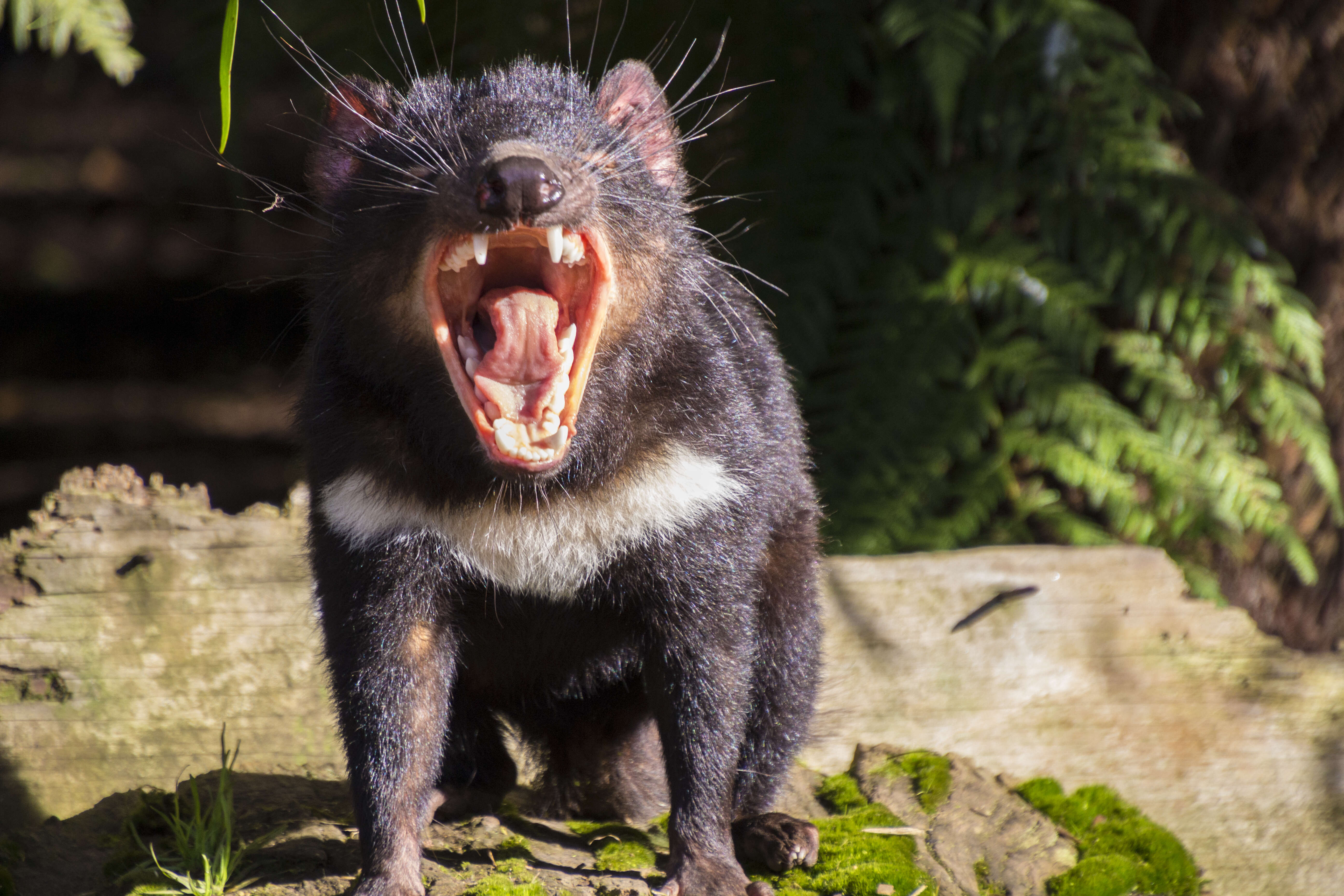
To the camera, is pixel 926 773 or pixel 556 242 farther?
pixel 926 773

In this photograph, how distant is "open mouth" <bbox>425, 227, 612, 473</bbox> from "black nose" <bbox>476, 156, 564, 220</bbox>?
0.26 ft

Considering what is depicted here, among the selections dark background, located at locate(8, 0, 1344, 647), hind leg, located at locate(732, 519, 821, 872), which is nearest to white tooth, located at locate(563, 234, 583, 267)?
dark background, located at locate(8, 0, 1344, 647)

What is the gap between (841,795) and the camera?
3.34 metres

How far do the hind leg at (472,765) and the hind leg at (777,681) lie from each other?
0.62 metres

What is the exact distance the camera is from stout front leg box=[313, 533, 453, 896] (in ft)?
8.46

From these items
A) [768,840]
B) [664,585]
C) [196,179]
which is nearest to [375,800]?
[664,585]

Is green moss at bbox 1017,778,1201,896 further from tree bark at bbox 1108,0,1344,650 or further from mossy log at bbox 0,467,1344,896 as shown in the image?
tree bark at bbox 1108,0,1344,650

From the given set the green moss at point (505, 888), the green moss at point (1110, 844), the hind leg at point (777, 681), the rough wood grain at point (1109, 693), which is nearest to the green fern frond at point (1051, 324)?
the rough wood grain at point (1109, 693)

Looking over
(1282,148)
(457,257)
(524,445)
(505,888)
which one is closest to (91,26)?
(457,257)

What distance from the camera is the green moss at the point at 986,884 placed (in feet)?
9.55

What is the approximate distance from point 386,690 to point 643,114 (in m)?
1.42

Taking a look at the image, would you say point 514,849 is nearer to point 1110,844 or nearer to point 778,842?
point 778,842

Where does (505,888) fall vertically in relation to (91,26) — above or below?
below

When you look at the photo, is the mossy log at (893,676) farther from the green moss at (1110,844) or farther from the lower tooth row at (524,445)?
the lower tooth row at (524,445)
